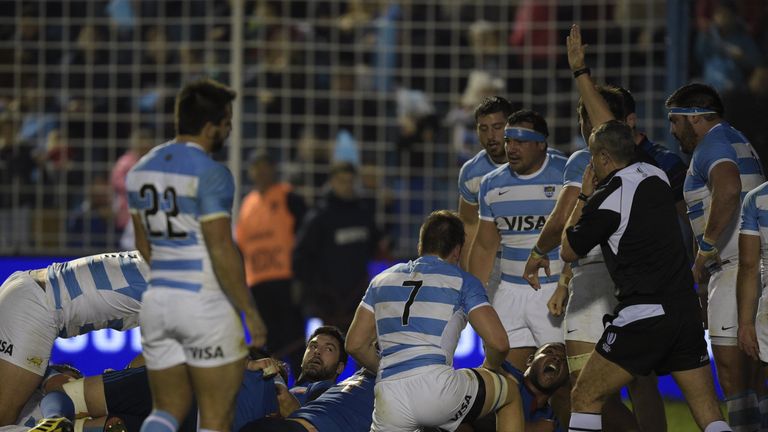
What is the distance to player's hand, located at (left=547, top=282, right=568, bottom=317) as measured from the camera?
7.89 meters

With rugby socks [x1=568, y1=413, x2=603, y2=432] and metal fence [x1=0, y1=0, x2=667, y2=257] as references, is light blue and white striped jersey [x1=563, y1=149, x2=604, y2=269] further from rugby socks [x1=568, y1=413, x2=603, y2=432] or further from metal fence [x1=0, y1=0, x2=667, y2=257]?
metal fence [x1=0, y1=0, x2=667, y2=257]

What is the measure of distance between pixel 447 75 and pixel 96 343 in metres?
4.15

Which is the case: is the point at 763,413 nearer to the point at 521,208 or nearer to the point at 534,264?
the point at 534,264

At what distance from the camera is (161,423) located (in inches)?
246

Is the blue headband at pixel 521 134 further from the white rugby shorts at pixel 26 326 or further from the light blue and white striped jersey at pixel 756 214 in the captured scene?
the white rugby shorts at pixel 26 326

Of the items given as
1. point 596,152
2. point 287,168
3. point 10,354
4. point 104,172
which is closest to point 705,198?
point 596,152

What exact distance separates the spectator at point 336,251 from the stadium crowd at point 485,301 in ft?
12.7

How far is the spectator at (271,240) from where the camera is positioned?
1317 centimetres

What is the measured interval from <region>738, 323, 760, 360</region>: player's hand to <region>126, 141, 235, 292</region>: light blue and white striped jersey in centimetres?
279

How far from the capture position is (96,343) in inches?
497

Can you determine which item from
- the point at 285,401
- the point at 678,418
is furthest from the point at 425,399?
the point at 678,418

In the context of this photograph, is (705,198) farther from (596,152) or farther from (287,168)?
(287,168)

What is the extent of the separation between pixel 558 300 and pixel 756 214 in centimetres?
124

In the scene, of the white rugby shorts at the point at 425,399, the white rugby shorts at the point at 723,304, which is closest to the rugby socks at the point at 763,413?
the white rugby shorts at the point at 723,304
